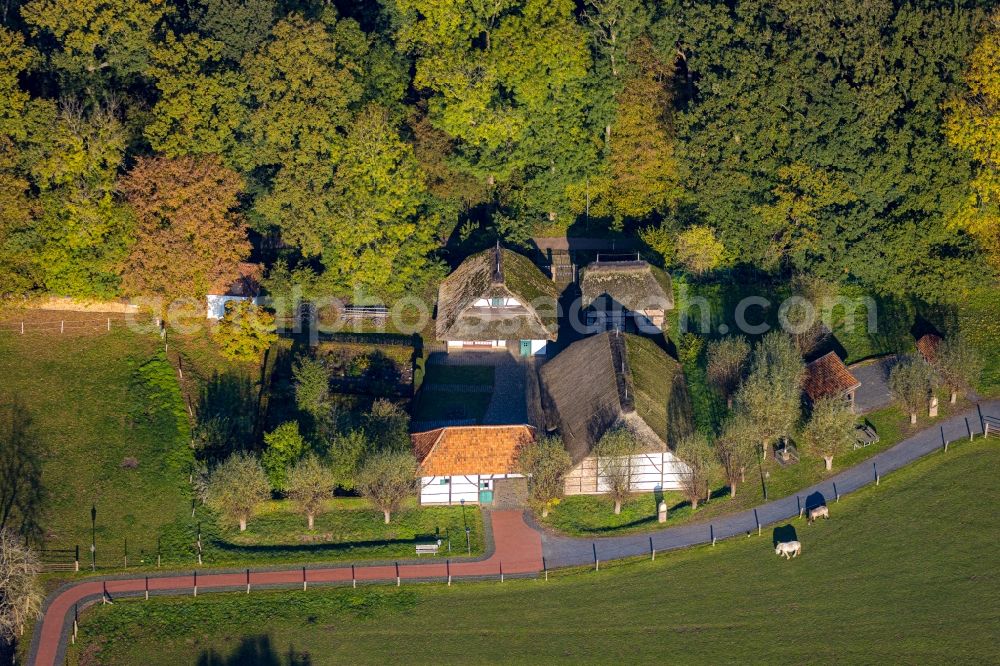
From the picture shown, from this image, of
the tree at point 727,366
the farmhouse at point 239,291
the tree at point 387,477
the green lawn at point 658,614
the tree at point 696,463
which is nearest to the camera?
the green lawn at point 658,614

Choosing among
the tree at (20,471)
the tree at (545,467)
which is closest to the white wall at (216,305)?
the tree at (20,471)

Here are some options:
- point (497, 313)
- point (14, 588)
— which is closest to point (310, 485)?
point (14, 588)

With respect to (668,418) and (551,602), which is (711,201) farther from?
(551,602)

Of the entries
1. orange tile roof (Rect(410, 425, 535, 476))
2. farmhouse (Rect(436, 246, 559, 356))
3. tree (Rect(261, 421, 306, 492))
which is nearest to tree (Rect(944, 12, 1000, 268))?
farmhouse (Rect(436, 246, 559, 356))

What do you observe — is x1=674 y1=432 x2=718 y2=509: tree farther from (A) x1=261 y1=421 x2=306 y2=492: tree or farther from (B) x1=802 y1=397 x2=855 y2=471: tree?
(A) x1=261 y1=421 x2=306 y2=492: tree

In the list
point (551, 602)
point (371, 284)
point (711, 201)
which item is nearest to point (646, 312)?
point (711, 201)

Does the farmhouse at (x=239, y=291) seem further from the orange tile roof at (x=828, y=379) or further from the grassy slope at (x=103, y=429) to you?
the orange tile roof at (x=828, y=379)
